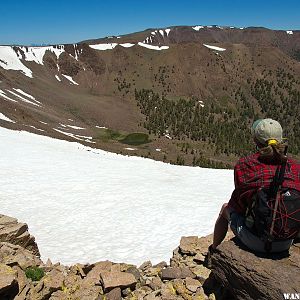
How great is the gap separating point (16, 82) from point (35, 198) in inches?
3704

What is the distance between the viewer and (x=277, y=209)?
20.2 feet

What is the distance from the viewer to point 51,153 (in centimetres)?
3086

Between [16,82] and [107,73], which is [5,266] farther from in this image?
[107,73]

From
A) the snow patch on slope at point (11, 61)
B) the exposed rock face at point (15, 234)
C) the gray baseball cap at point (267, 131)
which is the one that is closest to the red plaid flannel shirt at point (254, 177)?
the gray baseball cap at point (267, 131)

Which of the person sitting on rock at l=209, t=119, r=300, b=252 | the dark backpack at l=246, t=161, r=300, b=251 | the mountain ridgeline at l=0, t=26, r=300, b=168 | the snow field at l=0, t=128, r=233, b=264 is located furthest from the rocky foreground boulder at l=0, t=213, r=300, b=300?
the mountain ridgeline at l=0, t=26, r=300, b=168

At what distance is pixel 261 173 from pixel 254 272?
1.76m

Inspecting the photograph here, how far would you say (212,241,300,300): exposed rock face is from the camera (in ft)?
20.5

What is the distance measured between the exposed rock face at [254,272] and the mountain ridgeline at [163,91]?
6949 centimetres

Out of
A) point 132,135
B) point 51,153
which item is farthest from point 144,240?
point 132,135

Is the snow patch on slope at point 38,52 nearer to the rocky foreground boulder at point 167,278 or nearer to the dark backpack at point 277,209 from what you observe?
the rocky foreground boulder at point 167,278

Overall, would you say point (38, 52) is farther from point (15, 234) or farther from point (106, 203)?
point (15, 234)

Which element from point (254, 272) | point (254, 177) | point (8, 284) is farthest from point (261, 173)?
point (8, 284)

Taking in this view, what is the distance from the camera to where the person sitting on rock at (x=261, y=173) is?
20.8 feet

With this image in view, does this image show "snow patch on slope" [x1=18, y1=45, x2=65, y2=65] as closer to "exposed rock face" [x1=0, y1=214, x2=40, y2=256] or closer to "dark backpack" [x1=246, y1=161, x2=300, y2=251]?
"exposed rock face" [x1=0, y1=214, x2=40, y2=256]
